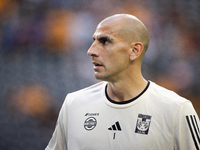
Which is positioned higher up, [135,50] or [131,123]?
[135,50]

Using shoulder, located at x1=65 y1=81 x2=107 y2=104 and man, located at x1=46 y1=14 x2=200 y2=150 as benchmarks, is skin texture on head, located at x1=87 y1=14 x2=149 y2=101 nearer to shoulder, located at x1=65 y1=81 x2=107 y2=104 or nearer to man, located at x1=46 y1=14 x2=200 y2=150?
man, located at x1=46 y1=14 x2=200 y2=150

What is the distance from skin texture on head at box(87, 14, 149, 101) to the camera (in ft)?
4.88

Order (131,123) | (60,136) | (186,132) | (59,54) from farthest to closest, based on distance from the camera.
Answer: (59,54)
(60,136)
(131,123)
(186,132)

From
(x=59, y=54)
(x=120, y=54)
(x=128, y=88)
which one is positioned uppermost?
(x=59, y=54)

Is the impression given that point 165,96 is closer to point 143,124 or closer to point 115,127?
point 143,124

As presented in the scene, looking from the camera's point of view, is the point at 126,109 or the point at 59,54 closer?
the point at 126,109

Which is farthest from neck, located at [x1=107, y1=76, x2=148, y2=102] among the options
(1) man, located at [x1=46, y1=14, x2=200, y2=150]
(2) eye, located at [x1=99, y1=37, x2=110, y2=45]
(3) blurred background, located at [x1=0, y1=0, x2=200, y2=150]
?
(3) blurred background, located at [x1=0, y1=0, x2=200, y2=150]

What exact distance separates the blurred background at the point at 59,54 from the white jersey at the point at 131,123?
2069 mm

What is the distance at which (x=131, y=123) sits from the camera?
1.46 metres

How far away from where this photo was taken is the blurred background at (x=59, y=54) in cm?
361

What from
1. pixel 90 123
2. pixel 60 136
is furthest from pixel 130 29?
pixel 60 136

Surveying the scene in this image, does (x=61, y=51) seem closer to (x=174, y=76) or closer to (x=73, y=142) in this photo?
(x=174, y=76)

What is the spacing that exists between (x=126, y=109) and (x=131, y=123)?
0.27ft

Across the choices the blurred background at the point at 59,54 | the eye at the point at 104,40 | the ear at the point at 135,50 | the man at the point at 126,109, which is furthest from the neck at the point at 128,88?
the blurred background at the point at 59,54
